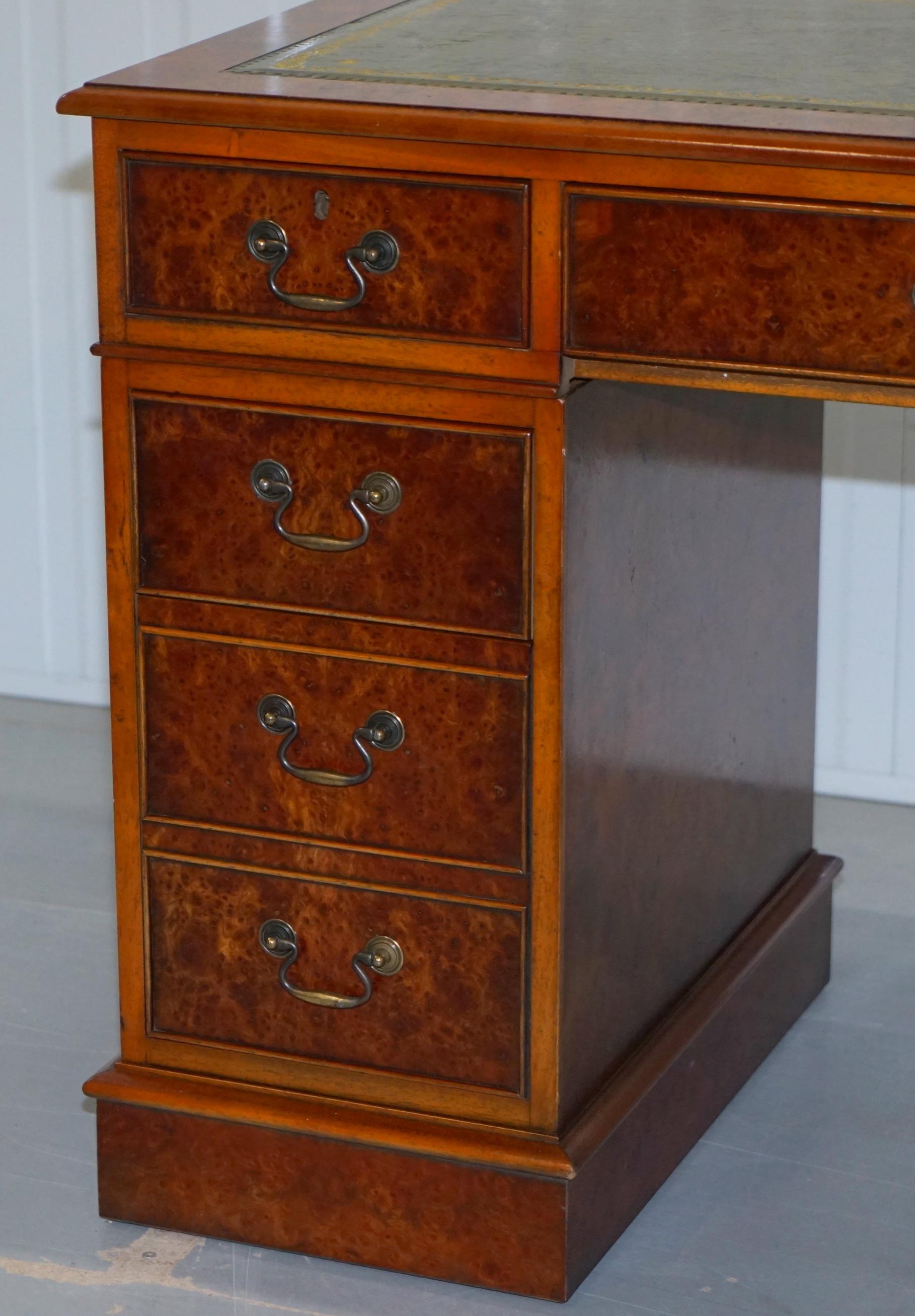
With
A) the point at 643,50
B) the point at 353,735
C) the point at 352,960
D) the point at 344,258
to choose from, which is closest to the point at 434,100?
the point at 344,258

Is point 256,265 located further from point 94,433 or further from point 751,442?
point 94,433

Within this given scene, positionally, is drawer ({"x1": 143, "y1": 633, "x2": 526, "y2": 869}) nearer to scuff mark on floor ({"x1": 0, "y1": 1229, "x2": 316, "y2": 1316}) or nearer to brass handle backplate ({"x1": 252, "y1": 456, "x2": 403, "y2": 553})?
brass handle backplate ({"x1": 252, "y1": 456, "x2": 403, "y2": 553})

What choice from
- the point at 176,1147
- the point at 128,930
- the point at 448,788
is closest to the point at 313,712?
Answer: the point at 448,788

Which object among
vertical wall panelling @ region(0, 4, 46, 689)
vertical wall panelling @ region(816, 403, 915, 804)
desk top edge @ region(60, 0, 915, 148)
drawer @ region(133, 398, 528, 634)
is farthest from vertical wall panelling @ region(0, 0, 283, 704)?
drawer @ region(133, 398, 528, 634)

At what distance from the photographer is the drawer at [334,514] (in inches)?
68.1

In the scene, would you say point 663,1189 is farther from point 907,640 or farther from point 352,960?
point 907,640

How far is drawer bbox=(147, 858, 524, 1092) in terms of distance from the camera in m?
1.83

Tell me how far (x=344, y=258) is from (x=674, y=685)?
0.54m

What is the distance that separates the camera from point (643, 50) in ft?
6.10

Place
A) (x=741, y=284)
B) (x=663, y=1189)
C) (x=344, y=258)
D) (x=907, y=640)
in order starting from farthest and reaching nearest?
(x=907, y=640) < (x=663, y=1189) < (x=344, y=258) < (x=741, y=284)

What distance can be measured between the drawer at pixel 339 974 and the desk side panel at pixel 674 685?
7 centimetres

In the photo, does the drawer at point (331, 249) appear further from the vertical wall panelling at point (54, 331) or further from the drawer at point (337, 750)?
the vertical wall panelling at point (54, 331)

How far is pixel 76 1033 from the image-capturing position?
2.37 metres

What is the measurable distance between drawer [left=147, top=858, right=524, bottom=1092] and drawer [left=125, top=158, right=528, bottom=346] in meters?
0.49
